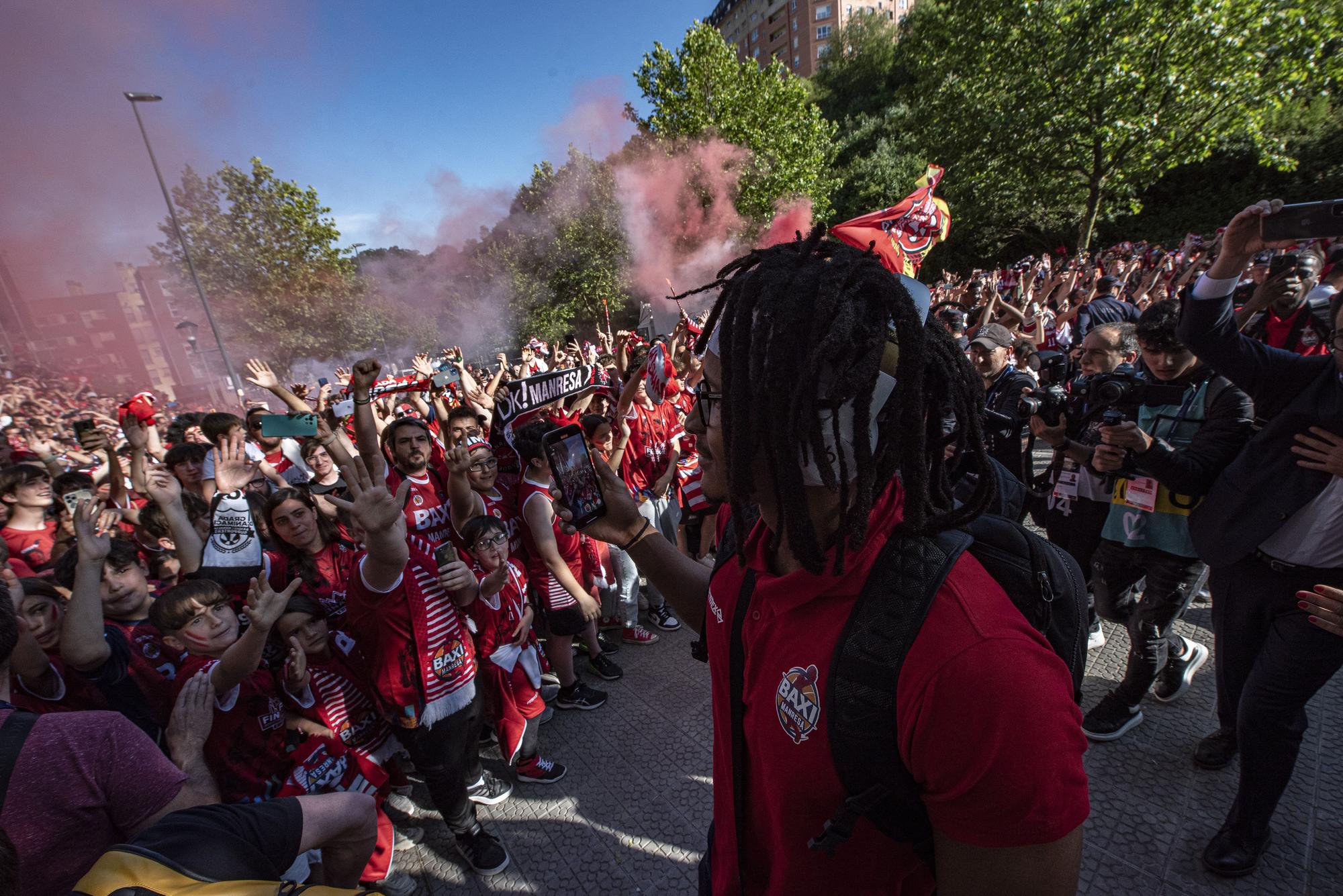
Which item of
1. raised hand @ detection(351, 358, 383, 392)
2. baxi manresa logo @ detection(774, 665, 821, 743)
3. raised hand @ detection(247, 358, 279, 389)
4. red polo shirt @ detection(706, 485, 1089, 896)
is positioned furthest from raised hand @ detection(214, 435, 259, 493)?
baxi manresa logo @ detection(774, 665, 821, 743)

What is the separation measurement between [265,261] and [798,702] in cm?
2814

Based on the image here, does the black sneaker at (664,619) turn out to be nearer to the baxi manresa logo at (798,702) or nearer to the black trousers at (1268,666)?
the black trousers at (1268,666)

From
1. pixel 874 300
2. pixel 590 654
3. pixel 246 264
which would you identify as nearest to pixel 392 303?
pixel 246 264

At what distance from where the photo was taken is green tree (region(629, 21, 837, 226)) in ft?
76.8

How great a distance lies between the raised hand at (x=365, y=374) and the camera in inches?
123

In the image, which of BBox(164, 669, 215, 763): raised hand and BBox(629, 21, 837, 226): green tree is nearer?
BBox(164, 669, 215, 763): raised hand

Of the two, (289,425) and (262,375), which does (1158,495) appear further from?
(262,375)

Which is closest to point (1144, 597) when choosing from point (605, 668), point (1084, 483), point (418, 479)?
point (1084, 483)

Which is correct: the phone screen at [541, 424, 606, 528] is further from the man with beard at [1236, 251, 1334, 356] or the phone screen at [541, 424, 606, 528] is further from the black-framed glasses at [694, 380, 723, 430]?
the man with beard at [1236, 251, 1334, 356]

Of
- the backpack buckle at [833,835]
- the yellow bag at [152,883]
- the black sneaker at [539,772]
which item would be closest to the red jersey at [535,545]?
the black sneaker at [539,772]

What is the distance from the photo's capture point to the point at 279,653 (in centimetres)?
279

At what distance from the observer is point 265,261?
74.2 ft

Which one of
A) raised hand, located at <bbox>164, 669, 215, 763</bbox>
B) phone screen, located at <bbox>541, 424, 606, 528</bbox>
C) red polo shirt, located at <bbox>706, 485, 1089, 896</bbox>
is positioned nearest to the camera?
red polo shirt, located at <bbox>706, 485, 1089, 896</bbox>

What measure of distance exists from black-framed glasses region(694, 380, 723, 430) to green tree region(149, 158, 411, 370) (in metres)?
24.4
